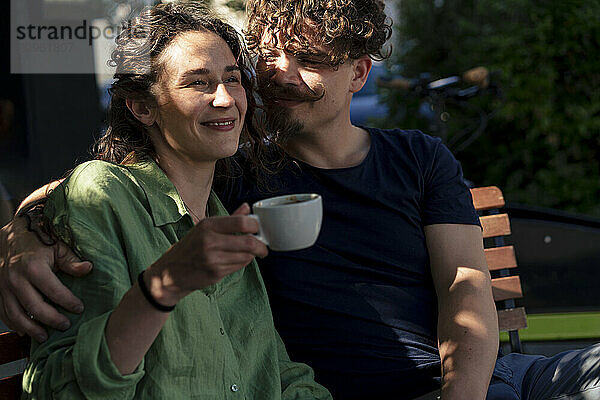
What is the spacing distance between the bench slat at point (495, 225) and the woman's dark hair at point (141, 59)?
1.24m

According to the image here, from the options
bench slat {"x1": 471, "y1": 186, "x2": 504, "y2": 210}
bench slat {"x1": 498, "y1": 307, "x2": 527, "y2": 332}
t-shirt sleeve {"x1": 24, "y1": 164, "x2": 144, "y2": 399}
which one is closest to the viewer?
t-shirt sleeve {"x1": 24, "y1": 164, "x2": 144, "y2": 399}

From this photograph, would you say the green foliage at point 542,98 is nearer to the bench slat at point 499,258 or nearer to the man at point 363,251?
the bench slat at point 499,258

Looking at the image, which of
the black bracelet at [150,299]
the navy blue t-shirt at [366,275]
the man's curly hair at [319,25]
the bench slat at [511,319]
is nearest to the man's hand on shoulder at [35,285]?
the black bracelet at [150,299]

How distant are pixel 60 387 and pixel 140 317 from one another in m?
0.25

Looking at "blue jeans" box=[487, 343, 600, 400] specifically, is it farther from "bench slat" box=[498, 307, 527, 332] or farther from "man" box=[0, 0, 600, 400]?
"bench slat" box=[498, 307, 527, 332]

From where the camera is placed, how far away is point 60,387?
1311 mm

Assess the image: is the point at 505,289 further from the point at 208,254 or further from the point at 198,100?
the point at 208,254

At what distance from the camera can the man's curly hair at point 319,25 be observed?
216cm

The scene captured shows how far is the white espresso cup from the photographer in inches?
45.8

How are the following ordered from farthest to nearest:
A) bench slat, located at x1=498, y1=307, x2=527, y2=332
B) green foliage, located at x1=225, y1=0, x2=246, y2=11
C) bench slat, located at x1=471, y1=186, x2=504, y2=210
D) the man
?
green foliage, located at x1=225, y1=0, x2=246, y2=11 → bench slat, located at x1=471, y1=186, x2=504, y2=210 → bench slat, located at x1=498, y1=307, x2=527, y2=332 → the man

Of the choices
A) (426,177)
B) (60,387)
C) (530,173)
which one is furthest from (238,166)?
(530,173)

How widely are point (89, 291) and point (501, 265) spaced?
1719 mm

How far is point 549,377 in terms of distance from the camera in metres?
2.04

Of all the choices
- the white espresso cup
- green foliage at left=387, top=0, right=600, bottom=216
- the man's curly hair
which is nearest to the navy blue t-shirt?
the man's curly hair
